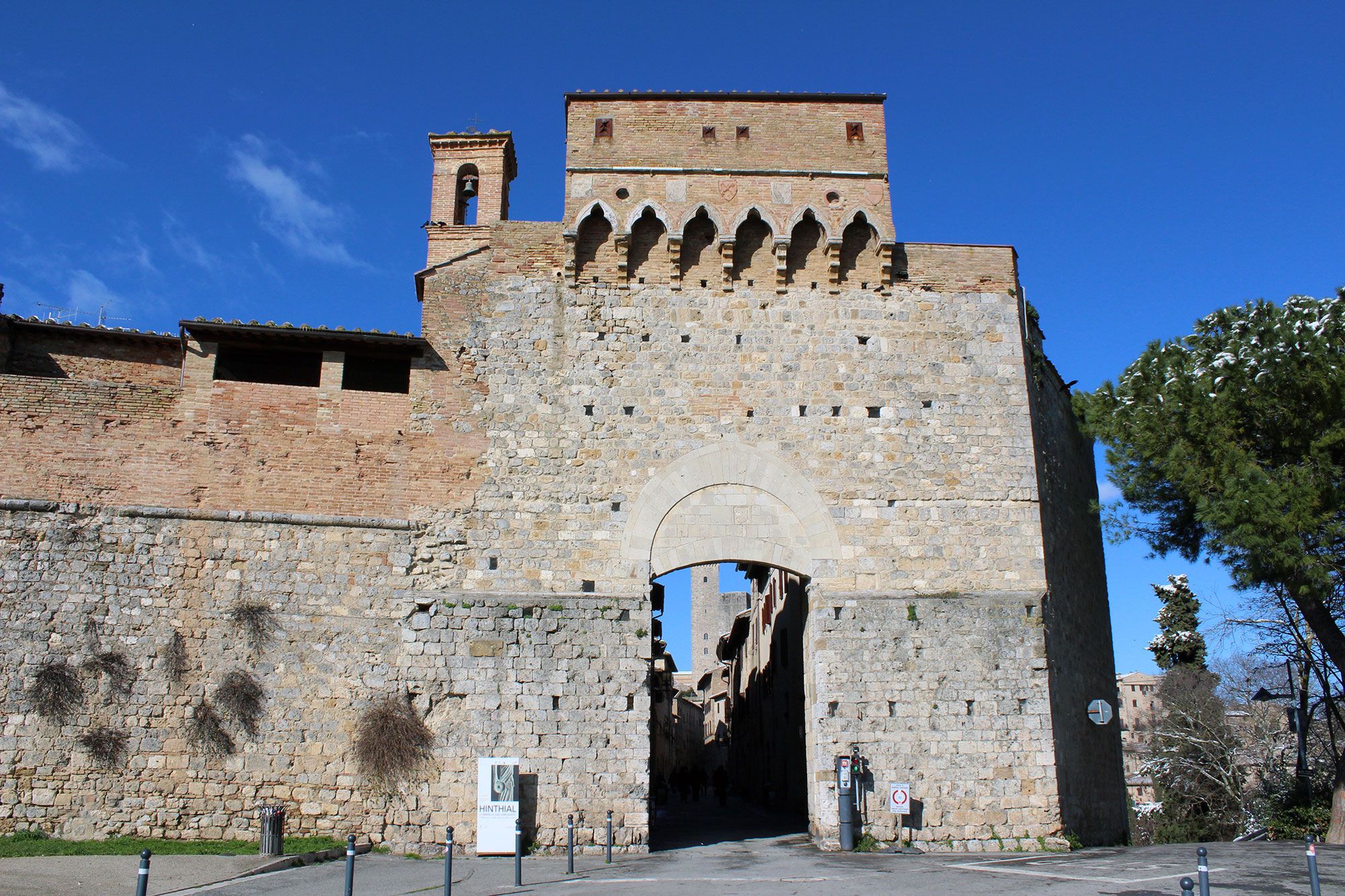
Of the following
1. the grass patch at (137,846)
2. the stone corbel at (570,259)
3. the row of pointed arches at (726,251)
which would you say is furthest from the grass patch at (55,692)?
the row of pointed arches at (726,251)

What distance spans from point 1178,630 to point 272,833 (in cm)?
3437

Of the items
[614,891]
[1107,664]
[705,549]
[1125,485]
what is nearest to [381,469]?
[705,549]

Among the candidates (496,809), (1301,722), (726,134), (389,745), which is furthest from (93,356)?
(1301,722)

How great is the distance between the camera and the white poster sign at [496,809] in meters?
12.7

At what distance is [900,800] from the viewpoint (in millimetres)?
13461

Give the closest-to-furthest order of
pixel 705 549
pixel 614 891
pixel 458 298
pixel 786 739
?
pixel 614 891
pixel 705 549
pixel 458 298
pixel 786 739

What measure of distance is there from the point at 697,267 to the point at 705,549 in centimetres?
486

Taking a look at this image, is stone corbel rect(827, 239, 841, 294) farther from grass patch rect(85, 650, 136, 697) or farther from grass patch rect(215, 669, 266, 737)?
grass patch rect(85, 650, 136, 697)

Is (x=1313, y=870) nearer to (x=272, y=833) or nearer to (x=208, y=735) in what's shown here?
(x=272, y=833)

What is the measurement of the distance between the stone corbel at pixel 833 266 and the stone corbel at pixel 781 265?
695 millimetres

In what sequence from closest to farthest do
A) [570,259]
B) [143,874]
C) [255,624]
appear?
[143,874] → [255,624] → [570,259]

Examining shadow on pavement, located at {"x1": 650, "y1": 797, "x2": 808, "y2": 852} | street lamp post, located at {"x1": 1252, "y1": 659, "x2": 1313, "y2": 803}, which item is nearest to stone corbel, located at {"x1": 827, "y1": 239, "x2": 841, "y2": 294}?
shadow on pavement, located at {"x1": 650, "y1": 797, "x2": 808, "y2": 852}

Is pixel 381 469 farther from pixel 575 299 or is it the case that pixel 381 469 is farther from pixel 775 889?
pixel 775 889

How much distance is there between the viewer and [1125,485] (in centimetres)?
1719
